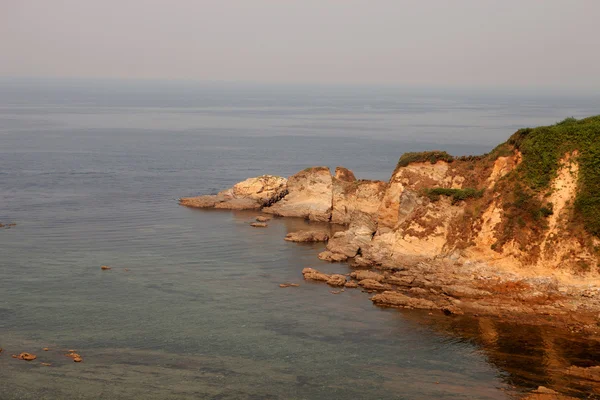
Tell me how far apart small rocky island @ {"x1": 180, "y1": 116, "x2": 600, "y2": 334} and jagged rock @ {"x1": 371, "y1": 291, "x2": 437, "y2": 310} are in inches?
2.7

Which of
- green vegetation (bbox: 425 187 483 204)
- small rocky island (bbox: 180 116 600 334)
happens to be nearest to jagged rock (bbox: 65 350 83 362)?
small rocky island (bbox: 180 116 600 334)

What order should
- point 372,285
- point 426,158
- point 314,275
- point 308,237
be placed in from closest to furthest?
point 372,285, point 314,275, point 308,237, point 426,158

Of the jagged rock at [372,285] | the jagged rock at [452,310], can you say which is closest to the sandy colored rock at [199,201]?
the jagged rock at [372,285]

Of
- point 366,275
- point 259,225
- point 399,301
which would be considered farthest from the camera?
point 259,225

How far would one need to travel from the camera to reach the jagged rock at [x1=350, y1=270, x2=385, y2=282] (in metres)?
49.6

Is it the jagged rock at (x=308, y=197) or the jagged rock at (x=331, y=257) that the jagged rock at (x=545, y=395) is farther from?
the jagged rock at (x=308, y=197)

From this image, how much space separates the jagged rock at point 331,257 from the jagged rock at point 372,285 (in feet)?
20.9

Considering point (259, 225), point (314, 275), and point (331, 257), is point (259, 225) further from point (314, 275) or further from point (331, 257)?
point (314, 275)

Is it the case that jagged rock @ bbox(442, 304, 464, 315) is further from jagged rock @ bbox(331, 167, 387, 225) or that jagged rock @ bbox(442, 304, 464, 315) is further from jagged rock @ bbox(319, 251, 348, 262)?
jagged rock @ bbox(331, 167, 387, 225)

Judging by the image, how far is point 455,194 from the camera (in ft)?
173

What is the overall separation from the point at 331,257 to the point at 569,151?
62.9 feet

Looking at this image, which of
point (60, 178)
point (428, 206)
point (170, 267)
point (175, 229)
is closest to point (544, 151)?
point (428, 206)

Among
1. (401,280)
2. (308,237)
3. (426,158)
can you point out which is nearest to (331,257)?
(308,237)

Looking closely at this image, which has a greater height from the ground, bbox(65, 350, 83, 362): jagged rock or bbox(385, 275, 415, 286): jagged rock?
bbox(385, 275, 415, 286): jagged rock
